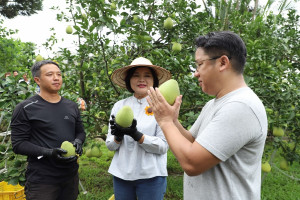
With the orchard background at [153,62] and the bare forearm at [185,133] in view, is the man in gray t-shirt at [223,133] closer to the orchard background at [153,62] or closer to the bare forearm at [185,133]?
the bare forearm at [185,133]

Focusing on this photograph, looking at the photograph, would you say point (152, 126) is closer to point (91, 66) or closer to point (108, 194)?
Answer: point (91, 66)

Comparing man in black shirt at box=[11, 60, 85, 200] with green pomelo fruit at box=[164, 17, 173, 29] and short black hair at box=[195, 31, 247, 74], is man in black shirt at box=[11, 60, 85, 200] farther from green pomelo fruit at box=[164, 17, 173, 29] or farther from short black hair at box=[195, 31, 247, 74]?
green pomelo fruit at box=[164, 17, 173, 29]

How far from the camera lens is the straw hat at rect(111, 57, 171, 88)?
1.87 m

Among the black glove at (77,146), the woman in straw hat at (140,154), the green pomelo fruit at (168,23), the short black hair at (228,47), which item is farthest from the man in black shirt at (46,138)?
the green pomelo fruit at (168,23)

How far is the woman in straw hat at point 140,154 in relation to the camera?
1.69m

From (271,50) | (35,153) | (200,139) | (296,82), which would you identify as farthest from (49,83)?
(271,50)

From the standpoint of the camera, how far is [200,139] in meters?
0.95

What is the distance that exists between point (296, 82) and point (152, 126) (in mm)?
1759

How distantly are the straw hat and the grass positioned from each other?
1233mm

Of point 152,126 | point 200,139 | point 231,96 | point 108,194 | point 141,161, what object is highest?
point 231,96

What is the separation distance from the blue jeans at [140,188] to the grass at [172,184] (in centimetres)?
127

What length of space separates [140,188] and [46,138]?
0.76 metres

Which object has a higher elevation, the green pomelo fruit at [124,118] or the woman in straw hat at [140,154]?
the green pomelo fruit at [124,118]

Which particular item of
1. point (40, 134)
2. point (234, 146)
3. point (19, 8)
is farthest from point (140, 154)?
point (19, 8)
